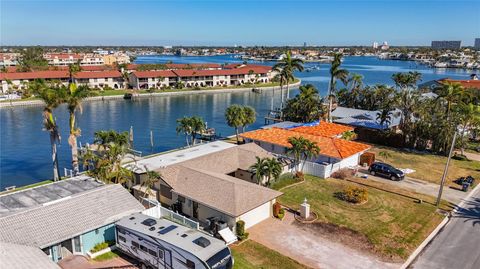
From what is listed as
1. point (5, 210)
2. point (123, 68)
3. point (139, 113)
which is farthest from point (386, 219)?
point (123, 68)

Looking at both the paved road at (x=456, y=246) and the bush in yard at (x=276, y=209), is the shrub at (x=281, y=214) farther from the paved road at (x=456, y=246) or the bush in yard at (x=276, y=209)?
the paved road at (x=456, y=246)

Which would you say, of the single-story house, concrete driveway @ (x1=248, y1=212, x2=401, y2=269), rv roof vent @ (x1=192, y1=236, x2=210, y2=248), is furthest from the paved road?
the single-story house

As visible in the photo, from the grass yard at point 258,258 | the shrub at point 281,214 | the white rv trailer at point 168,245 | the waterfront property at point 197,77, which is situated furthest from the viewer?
the waterfront property at point 197,77

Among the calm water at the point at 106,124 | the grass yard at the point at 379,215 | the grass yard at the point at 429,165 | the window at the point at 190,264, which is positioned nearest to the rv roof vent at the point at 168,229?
the window at the point at 190,264

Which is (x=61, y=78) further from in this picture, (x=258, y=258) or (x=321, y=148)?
(x=258, y=258)

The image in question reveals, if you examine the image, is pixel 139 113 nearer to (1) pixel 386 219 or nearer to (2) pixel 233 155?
(2) pixel 233 155

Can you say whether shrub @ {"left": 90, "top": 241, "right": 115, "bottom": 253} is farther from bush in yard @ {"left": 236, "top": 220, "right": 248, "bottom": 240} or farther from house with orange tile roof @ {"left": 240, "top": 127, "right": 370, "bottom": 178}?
house with orange tile roof @ {"left": 240, "top": 127, "right": 370, "bottom": 178}
